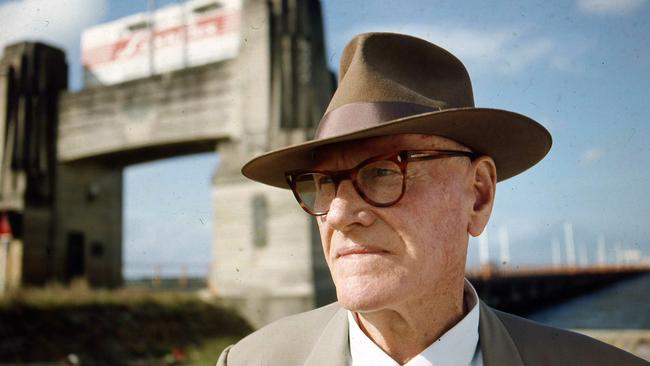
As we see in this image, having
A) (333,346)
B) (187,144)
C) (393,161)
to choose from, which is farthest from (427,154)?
(187,144)

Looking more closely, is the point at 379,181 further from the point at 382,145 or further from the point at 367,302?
the point at 367,302

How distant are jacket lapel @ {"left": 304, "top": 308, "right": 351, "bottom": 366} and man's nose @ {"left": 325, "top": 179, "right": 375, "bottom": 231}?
40cm

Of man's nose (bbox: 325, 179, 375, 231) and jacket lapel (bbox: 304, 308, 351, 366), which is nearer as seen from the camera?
man's nose (bbox: 325, 179, 375, 231)

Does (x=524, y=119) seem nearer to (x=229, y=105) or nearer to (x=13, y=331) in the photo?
(x=13, y=331)

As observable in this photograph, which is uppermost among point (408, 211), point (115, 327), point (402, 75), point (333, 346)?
point (402, 75)

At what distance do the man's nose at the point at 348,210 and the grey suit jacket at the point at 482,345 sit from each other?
421 mm

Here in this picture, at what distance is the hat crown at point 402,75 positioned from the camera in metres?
1.62

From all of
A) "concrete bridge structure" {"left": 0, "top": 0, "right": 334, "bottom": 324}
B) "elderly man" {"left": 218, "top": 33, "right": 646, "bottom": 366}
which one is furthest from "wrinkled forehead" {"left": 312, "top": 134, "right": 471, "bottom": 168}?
"concrete bridge structure" {"left": 0, "top": 0, "right": 334, "bottom": 324}

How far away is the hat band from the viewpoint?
5.11ft

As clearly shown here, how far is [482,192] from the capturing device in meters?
1.76

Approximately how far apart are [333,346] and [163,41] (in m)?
14.6

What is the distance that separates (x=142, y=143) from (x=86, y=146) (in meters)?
2.05

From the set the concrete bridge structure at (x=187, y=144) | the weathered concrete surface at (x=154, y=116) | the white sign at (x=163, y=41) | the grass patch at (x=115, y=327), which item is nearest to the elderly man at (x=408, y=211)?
the grass patch at (x=115, y=327)

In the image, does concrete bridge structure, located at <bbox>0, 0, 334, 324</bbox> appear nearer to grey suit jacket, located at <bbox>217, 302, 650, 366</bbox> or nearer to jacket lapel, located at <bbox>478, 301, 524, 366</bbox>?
grey suit jacket, located at <bbox>217, 302, 650, 366</bbox>
